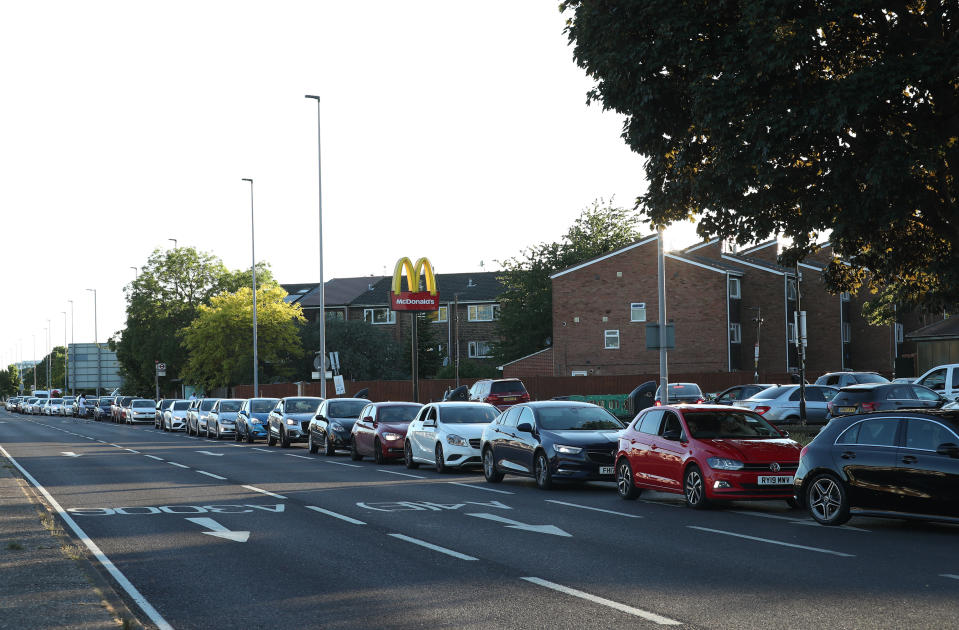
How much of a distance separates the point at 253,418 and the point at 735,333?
34.9 meters

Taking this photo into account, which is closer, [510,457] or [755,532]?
[755,532]

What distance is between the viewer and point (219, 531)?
1351cm

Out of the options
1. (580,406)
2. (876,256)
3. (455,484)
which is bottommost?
(455,484)

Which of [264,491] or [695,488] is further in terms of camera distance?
[264,491]

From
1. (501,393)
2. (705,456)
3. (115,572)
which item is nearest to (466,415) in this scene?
(705,456)

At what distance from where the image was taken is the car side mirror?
40.5ft

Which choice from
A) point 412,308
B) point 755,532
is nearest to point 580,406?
point 755,532

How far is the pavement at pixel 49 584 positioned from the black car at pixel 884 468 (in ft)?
27.9

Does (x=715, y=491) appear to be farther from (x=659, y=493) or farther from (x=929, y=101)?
(x=929, y=101)

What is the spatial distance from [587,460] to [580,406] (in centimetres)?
204

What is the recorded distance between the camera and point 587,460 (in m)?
19.0

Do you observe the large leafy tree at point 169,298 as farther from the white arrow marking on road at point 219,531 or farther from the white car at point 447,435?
the white arrow marking on road at point 219,531

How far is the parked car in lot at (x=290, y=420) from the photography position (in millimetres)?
35800

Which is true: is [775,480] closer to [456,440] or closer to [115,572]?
[115,572]
